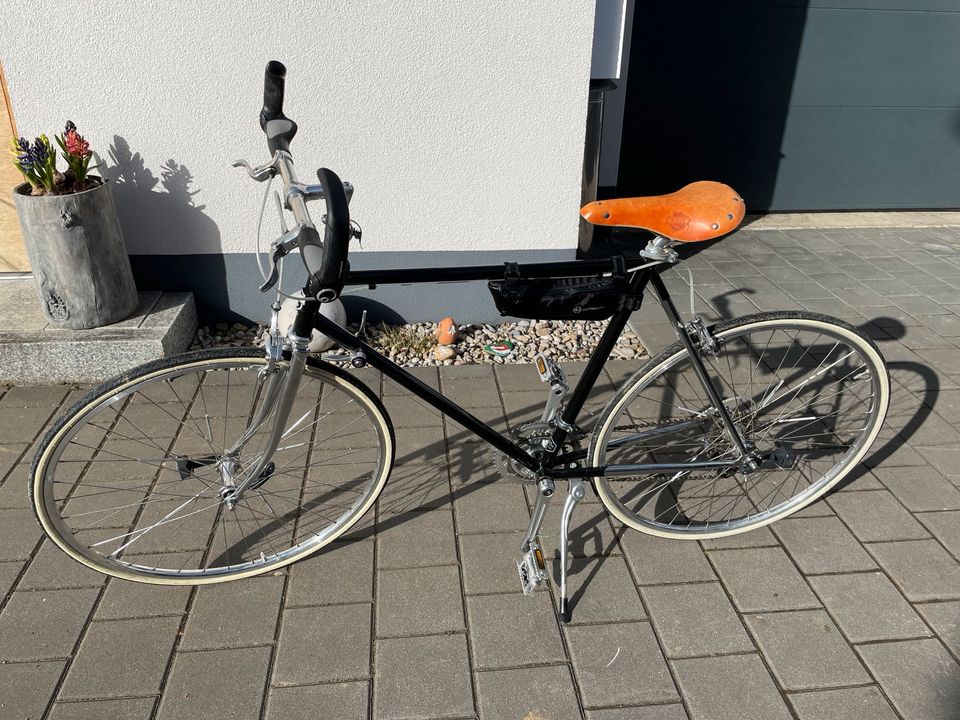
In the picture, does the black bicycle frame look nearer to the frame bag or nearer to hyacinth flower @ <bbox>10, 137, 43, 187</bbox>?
the frame bag

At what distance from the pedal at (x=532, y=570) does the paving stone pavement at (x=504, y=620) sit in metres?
0.06

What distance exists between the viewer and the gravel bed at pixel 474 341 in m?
3.83

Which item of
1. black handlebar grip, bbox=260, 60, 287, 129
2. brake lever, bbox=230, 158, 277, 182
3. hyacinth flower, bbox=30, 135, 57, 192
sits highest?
black handlebar grip, bbox=260, 60, 287, 129

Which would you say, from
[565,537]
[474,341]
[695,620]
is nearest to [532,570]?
[565,537]

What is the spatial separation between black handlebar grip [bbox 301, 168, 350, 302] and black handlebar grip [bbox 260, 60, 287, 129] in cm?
42

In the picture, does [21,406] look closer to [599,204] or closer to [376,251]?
[376,251]

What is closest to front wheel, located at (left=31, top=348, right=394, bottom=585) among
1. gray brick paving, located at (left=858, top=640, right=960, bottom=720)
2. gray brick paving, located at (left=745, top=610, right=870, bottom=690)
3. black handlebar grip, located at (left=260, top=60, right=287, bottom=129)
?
black handlebar grip, located at (left=260, top=60, right=287, bottom=129)

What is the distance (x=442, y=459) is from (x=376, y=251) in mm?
1413

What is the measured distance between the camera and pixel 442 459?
301cm

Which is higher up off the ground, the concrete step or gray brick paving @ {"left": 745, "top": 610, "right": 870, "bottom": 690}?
the concrete step

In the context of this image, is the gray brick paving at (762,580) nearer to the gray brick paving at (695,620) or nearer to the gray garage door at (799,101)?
the gray brick paving at (695,620)

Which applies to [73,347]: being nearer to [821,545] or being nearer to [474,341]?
[474,341]

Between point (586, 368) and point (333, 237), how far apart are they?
977 millimetres

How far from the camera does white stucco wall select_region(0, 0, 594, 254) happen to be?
133 inches
